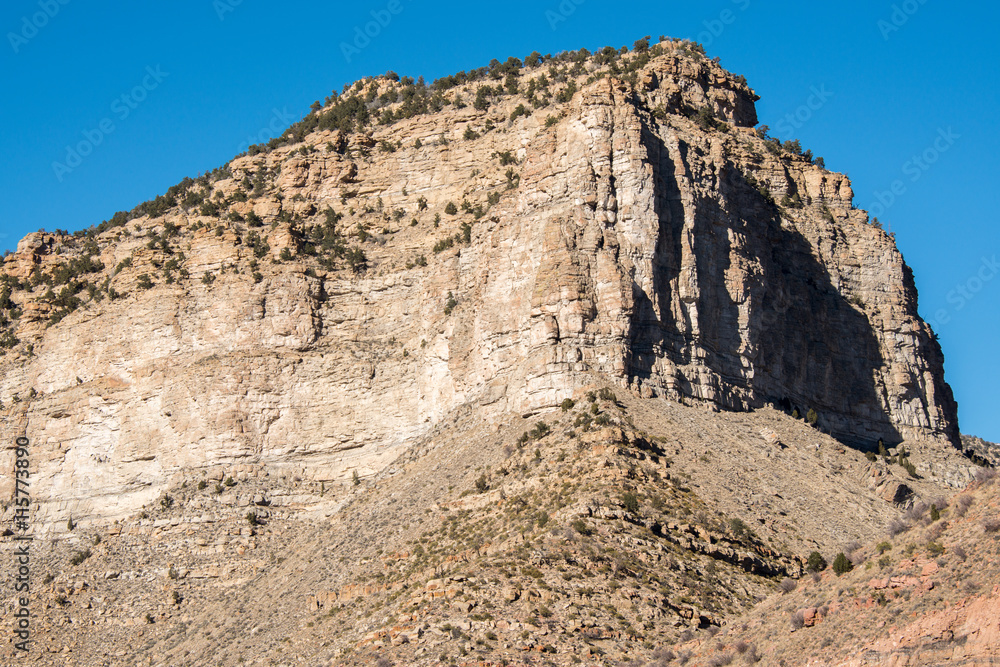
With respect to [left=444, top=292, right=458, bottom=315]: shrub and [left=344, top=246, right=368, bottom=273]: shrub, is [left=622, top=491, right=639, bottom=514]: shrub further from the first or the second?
[left=344, top=246, right=368, bottom=273]: shrub

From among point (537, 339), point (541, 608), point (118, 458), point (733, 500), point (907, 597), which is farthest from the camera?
point (118, 458)

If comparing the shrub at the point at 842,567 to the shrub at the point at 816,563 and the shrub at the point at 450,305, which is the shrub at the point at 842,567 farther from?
the shrub at the point at 450,305

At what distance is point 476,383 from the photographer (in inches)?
2704

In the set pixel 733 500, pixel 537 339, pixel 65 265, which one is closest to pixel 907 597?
pixel 733 500

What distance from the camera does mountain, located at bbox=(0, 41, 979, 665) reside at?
52.8 meters

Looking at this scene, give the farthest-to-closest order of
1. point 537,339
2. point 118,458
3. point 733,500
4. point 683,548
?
point 118,458, point 537,339, point 733,500, point 683,548

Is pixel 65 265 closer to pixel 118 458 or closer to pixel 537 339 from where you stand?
pixel 118 458

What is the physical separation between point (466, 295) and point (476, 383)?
6.06m

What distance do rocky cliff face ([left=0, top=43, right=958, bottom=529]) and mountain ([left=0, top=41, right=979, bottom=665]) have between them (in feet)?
0.62

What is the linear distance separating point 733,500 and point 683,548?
19.0ft

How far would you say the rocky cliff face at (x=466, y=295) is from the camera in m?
67.2

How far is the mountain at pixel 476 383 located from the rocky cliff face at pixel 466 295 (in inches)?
7.4

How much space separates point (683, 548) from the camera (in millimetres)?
51500

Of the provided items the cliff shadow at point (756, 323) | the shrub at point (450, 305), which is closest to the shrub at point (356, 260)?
the shrub at point (450, 305)
